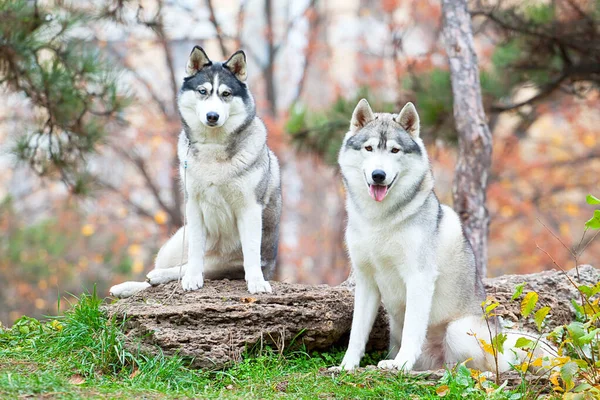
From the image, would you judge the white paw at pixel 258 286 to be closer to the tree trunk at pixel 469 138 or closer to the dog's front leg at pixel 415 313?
the dog's front leg at pixel 415 313

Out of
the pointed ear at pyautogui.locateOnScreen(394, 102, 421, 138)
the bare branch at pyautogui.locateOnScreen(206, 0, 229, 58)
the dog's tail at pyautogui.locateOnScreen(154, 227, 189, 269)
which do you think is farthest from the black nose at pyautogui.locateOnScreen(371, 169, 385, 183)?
the bare branch at pyautogui.locateOnScreen(206, 0, 229, 58)

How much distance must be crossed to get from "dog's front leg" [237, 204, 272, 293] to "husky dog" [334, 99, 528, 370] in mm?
807

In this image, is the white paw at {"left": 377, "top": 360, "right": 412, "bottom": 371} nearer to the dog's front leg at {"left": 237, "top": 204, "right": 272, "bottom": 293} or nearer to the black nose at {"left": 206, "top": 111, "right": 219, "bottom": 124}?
the dog's front leg at {"left": 237, "top": 204, "right": 272, "bottom": 293}

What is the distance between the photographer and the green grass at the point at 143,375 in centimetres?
423

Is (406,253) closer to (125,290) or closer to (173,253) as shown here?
(173,253)

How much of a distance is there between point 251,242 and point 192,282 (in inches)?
23.0

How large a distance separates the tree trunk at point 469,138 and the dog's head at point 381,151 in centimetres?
260

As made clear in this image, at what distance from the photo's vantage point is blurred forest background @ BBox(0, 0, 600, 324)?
775cm

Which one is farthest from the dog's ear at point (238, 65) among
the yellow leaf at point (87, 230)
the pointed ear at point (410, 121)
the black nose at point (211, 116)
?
the yellow leaf at point (87, 230)

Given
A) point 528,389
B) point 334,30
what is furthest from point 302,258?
point 528,389

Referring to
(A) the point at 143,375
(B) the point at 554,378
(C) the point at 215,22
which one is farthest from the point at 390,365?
(C) the point at 215,22

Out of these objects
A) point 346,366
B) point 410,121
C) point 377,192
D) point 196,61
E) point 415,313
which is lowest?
point 346,366

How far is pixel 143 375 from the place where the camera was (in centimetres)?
454

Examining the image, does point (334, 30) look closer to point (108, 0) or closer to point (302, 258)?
point (302, 258)
